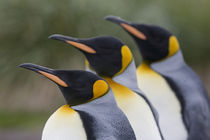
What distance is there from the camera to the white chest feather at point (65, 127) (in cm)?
194

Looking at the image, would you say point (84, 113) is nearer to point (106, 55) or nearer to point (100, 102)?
point (100, 102)

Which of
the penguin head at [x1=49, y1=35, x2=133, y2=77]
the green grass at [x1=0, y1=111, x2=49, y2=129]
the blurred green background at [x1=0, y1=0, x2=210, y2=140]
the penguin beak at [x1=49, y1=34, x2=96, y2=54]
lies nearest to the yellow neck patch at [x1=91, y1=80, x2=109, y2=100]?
the penguin beak at [x1=49, y1=34, x2=96, y2=54]

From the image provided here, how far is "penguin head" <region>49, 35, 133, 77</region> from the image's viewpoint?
2.44 meters

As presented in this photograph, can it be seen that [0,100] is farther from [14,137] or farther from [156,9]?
[156,9]

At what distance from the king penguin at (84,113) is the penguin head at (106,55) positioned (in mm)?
422

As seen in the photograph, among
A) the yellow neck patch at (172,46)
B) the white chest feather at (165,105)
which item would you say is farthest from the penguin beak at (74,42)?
the yellow neck patch at (172,46)

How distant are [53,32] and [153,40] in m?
4.15

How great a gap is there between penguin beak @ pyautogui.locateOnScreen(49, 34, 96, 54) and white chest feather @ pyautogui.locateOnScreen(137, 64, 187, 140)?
23.6 inches

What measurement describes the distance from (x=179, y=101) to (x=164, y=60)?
0.27 m

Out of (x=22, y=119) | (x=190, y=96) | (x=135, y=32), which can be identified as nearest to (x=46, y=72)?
(x=135, y=32)

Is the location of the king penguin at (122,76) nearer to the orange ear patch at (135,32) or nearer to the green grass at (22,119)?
the orange ear patch at (135,32)

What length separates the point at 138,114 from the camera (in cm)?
236

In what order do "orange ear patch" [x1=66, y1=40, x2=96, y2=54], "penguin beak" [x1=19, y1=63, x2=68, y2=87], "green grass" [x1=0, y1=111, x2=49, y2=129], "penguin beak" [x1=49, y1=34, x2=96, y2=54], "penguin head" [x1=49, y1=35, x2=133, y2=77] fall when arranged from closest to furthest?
1. "penguin beak" [x1=19, y1=63, x2=68, y2=87]
2. "penguin beak" [x1=49, y1=34, x2=96, y2=54]
3. "orange ear patch" [x1=66, y1=40, x2=96, y2=54]
4. "penguin head" [x1=49, y1=35, x2=133, y2=77]
5. "green grass" [x1=0, y1=111, x2=49, y2=129]

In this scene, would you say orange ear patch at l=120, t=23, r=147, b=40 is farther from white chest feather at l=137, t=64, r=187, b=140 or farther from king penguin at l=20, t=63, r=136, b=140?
king penguin at l=20, t=63, r=136, b=140
